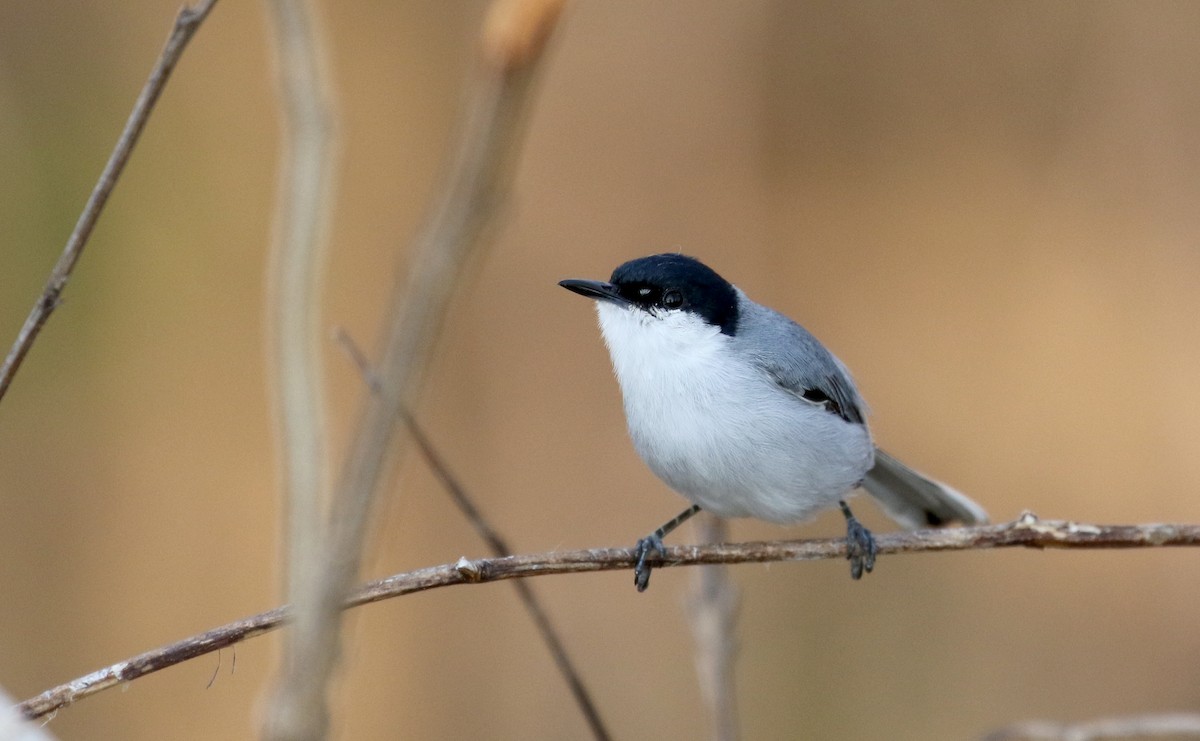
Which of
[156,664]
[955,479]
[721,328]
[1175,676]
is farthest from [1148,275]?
[156,664]

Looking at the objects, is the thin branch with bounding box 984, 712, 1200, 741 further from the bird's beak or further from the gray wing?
the bird's beak

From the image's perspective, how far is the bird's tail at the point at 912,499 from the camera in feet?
10.8

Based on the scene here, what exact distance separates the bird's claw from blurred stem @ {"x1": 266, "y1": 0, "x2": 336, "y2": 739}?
1.74 metres

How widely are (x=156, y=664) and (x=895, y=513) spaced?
2332 mm

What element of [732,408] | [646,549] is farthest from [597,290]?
[646,549]

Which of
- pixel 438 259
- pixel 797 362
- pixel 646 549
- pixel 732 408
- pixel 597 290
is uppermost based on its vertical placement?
pixel 438 259

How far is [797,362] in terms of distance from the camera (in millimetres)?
3127

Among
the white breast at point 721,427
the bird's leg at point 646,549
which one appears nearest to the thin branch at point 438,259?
the bird's leg at point 646,549

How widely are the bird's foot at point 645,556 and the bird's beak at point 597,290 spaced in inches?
26.1

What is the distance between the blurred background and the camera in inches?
193

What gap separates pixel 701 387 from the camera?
2930 mm

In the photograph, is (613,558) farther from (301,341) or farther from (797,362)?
(301,341)

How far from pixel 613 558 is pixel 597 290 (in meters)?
1.02

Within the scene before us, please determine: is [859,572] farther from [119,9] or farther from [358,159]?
[119,9]
